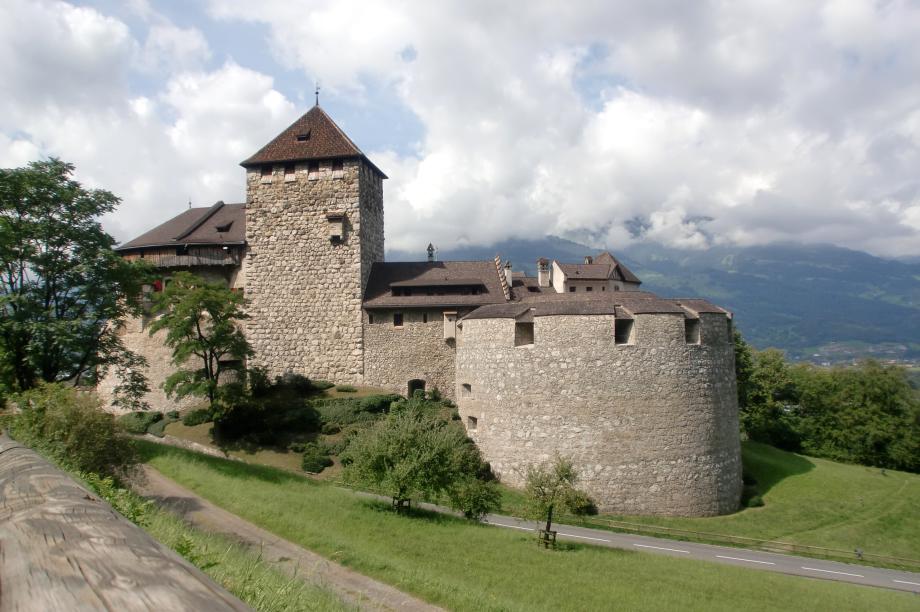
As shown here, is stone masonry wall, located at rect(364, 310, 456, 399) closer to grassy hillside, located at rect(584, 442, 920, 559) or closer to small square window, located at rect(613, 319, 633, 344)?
small square window, located at rect(613, 319, 633, 344)

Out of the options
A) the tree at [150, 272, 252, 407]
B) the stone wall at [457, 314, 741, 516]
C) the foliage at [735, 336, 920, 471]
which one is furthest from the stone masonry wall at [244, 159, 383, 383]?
the foliage at [735, 336, 920, 471]

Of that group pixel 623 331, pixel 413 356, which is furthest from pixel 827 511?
pixel 413 356

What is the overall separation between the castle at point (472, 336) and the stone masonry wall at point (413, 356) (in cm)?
8

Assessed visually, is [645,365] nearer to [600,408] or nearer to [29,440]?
[600,408]

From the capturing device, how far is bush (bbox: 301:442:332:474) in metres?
25.9

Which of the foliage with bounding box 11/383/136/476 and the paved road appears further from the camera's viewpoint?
the paved road

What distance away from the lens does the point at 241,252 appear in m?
35.4

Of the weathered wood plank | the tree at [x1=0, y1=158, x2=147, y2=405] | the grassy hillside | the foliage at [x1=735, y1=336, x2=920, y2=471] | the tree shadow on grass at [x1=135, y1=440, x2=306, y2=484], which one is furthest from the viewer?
the foliage at [x1=735, y1=336, x2=920, y2=471]

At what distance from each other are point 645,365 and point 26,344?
24.2 meters

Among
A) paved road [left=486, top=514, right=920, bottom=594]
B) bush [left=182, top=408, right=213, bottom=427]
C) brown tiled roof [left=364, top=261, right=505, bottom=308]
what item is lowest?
paved road [left=486, top=514, right=920, bottom=594]

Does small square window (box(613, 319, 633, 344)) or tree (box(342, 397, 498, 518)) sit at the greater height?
small square window (box(613, 319, 633, 344))

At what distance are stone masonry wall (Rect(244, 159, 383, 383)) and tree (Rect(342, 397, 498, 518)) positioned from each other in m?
13.5

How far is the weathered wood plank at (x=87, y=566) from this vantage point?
1673 millimetres

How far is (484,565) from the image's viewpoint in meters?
15.5
